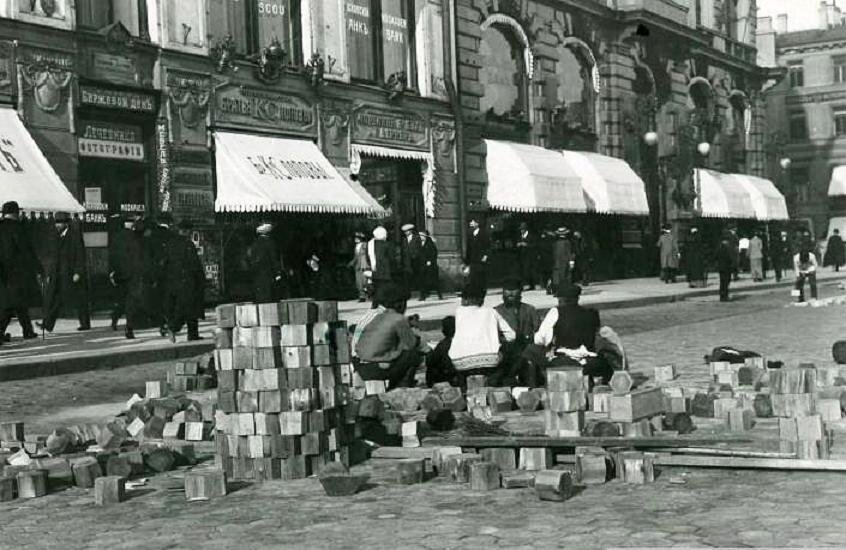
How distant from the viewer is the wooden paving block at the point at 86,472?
6.35 meters

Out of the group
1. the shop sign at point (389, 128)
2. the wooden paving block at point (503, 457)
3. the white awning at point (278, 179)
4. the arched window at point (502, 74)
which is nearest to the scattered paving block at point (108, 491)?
the wooden paving block at point (503, 457)

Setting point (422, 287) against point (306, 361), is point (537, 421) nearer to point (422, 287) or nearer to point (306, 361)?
point (306, 361)

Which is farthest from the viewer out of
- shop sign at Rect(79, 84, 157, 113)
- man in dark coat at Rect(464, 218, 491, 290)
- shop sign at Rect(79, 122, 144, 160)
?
man in dark coat at Rect(464, 218, 491, 290)

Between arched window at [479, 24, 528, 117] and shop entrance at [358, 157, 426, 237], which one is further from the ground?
arched window at [479, 24, 528, 117]

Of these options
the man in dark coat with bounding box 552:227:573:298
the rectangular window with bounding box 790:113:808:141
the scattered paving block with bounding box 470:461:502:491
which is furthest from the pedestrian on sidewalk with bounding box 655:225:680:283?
the rectangular window with bounding box 790:113:808:141

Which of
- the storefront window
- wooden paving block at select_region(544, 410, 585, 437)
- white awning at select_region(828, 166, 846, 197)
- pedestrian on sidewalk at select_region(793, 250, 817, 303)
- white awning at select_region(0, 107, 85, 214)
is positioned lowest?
wooden paving block at select_region(544, 410, 585, 437)

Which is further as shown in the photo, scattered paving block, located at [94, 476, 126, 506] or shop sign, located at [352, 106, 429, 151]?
shop sign, located at [352, 106, 429, 151]

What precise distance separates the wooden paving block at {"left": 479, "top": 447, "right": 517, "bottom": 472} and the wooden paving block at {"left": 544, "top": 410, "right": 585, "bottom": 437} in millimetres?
644

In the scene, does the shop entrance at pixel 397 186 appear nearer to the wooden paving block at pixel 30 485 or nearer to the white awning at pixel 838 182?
the wooden paving block at pixel 30 485

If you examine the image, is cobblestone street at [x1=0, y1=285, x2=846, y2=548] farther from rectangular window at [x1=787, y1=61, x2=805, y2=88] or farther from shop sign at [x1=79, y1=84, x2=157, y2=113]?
rectangular window at [x1=787, y1=61, x2=805, y2=88]

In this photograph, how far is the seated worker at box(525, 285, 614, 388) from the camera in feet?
31.3

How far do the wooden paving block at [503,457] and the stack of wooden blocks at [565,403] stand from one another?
59 cm

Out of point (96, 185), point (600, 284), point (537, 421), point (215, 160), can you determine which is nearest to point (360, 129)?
point (215, 160)

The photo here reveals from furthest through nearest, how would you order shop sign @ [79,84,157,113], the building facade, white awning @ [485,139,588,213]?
the building facade
white awning @ [485,139,588,213]
shop sign @ [79,84,157,113]
